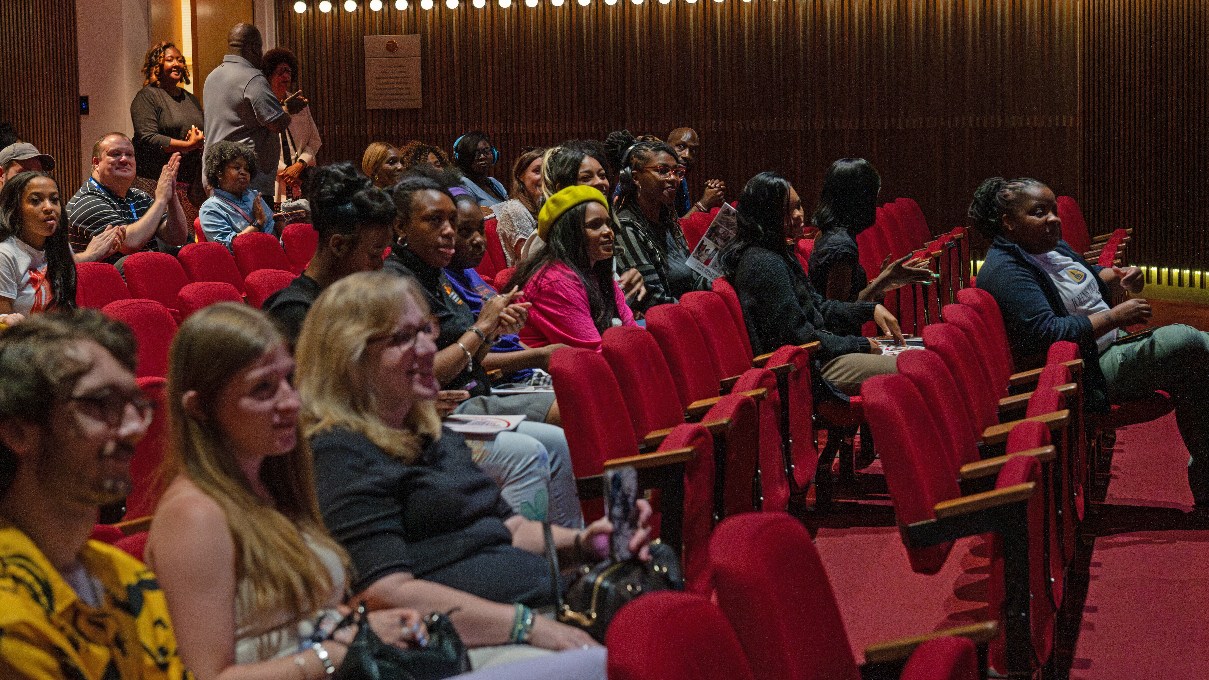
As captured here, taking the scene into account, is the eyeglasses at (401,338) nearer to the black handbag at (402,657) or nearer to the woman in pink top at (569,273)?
the black handbag at (402,657)

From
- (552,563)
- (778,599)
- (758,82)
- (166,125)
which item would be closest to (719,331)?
(552,563)

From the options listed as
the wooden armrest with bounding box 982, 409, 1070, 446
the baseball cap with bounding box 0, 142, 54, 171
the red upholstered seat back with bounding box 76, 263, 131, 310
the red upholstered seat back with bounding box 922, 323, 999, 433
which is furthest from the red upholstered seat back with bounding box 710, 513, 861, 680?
the baseball cap with bounding box 0, 142, 54, 171

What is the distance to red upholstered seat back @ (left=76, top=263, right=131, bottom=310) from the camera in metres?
5.12

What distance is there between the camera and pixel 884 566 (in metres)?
4.26

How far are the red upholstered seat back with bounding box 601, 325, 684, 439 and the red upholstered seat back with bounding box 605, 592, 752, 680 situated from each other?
6.77ft

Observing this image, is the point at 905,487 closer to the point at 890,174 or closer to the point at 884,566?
the point at 884,566

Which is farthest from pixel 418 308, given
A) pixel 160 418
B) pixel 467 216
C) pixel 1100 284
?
pixel 1100 284

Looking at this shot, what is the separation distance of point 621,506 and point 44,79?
9465 millimetres

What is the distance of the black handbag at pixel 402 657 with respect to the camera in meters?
1.84

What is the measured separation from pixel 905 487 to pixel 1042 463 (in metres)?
0.35

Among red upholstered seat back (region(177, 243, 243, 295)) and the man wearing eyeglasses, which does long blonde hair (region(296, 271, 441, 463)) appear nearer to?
the man wearing eyeglasses

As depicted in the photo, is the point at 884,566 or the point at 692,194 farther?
the point at 692,194

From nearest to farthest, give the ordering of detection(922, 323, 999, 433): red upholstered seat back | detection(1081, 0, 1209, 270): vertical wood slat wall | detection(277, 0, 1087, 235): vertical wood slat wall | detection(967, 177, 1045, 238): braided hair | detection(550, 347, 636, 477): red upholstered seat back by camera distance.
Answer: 1. detection(550, 347, 636, 477): red upholstered seat back
2. detection(922, 323, 999, 433): red upholstered seat back
3. detection(967, 177, 1045, 238): braided hair
4. detection(1081, 0, 1209, 270): vertical wood slat wall
5. detection(277, 0, 1087, 235): vertical wood slat wall

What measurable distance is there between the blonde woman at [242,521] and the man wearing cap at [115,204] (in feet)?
14.9
